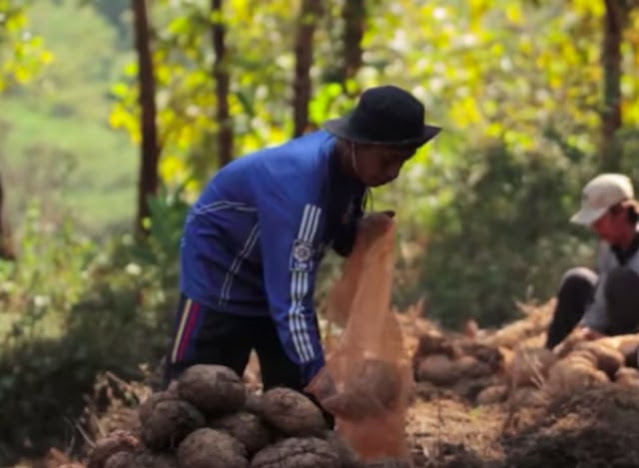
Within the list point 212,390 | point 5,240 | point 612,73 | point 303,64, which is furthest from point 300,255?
point 612,73

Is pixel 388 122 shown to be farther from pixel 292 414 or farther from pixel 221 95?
pixel 221 95

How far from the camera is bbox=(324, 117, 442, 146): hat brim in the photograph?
4691 mm

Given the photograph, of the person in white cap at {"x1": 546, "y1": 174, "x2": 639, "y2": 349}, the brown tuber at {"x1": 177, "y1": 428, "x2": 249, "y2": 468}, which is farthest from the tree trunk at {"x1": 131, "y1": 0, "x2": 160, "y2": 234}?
the brown tuber at {"x1": 177, "y1": 428, "x2": 249, "y2": 468}

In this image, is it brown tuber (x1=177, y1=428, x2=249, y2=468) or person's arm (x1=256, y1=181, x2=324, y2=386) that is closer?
brown tuber (x1=177, y1=428, x2=249, y2=468)

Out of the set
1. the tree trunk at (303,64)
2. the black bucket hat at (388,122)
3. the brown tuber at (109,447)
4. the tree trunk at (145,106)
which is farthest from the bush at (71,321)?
the black bucket hat at (388,122)

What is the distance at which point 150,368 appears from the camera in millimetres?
8195

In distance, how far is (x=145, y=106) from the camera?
1200 cm

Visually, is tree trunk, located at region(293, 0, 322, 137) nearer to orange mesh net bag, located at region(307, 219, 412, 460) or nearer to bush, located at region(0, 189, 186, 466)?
bush, located at region(0, 189, 186, 466)

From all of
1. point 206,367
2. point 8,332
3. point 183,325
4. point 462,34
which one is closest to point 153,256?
point 8,332

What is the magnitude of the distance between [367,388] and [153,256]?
208 inches

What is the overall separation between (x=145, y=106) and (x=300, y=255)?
752 centimetres

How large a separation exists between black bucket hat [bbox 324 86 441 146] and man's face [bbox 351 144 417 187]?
0.03 metres

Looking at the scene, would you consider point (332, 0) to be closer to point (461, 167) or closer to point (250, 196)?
point (461, 167)

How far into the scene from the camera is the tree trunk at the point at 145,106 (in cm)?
1188
